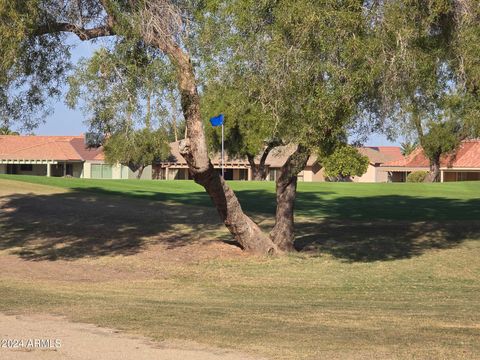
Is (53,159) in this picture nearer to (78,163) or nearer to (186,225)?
(78,163)

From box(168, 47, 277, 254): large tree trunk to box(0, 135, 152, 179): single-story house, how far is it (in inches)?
2018

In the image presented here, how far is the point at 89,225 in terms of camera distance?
2619cm

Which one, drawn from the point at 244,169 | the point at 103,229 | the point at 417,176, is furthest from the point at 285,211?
the point at 244,169

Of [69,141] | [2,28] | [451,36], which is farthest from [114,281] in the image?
[69,141]

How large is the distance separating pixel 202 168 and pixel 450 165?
55587 millimetres

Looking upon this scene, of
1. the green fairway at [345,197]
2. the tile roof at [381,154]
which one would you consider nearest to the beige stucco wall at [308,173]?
the tile roof at [381,154]

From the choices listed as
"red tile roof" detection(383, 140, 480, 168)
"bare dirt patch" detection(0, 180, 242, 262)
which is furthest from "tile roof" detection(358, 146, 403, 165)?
"bare dirt patch" detection(0, 180, 242, 262)

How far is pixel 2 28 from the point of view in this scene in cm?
1680

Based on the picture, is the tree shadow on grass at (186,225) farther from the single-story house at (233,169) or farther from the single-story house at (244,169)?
the single-story house at (233,169)

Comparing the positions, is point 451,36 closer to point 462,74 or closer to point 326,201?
point 462,74

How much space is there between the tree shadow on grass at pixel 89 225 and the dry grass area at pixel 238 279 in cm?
5

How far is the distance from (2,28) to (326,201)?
22.2 meters

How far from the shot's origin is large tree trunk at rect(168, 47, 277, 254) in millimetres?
18281

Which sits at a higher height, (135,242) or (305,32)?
(305,32)
